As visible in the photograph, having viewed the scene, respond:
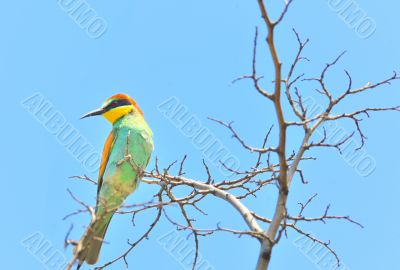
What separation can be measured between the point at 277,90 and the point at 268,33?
31cm

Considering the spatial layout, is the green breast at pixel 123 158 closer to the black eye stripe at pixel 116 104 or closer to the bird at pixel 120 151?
the bird at pixel 120 151

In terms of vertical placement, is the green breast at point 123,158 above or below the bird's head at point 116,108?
below

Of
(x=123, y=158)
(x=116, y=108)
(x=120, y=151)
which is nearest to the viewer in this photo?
(x=123, y=158)

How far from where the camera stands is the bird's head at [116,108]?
627 cm

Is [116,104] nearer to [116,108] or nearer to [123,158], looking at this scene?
[116,108]

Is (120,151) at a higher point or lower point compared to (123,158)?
higher

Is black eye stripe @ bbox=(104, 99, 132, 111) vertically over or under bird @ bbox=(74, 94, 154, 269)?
over

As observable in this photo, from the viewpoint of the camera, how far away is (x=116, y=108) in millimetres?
6309

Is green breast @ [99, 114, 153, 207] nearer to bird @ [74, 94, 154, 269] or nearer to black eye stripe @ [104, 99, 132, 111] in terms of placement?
bird @ [74, 94, 154, 269]

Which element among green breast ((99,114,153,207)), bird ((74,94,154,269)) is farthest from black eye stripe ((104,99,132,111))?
green breast ((99,114,153,207))

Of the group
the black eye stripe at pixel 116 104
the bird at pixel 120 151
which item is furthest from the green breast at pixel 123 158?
the black eye stripe at pixel 116 104

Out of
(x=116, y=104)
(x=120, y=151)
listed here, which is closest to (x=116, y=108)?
(x=116, y=104)

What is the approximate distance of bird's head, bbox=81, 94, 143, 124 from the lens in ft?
20.6

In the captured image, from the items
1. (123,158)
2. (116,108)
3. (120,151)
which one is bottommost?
(123,158)
